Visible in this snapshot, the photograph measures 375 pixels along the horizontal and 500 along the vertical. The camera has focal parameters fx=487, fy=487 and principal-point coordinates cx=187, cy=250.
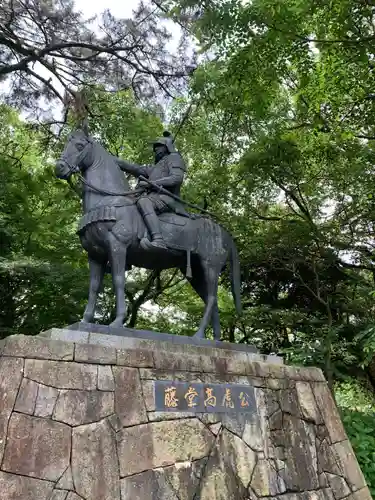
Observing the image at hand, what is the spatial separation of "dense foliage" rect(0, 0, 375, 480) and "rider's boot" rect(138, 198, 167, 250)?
285 cm

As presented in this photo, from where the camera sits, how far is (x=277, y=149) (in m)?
9.97

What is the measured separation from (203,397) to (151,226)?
178 centimetres

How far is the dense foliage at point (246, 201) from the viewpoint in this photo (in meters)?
8.54

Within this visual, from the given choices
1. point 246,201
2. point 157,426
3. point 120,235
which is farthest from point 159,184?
point 246,201

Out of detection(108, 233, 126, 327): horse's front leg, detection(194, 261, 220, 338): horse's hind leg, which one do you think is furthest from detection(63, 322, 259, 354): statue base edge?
detection(194, 261, 220, 338): horse's hind leg

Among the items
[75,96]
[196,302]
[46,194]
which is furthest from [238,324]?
[75,96]

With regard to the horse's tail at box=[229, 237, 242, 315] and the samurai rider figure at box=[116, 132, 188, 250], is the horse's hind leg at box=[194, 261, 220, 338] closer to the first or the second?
the horse's tail at box=[229, 237, 242, 315]

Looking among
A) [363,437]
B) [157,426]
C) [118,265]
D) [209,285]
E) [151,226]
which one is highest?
[151,226]

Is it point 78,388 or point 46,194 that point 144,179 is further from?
point 46,194

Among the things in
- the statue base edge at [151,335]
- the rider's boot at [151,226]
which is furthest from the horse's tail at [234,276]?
the rider's boot at [151,226]

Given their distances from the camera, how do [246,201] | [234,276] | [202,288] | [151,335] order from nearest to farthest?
1. [151,335]
2. [202,288]
3. [234,276]
4. [246,201]

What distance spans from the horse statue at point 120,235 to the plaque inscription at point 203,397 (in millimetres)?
756

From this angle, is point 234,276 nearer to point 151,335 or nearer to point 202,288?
point 202,288

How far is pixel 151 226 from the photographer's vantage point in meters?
5.05
